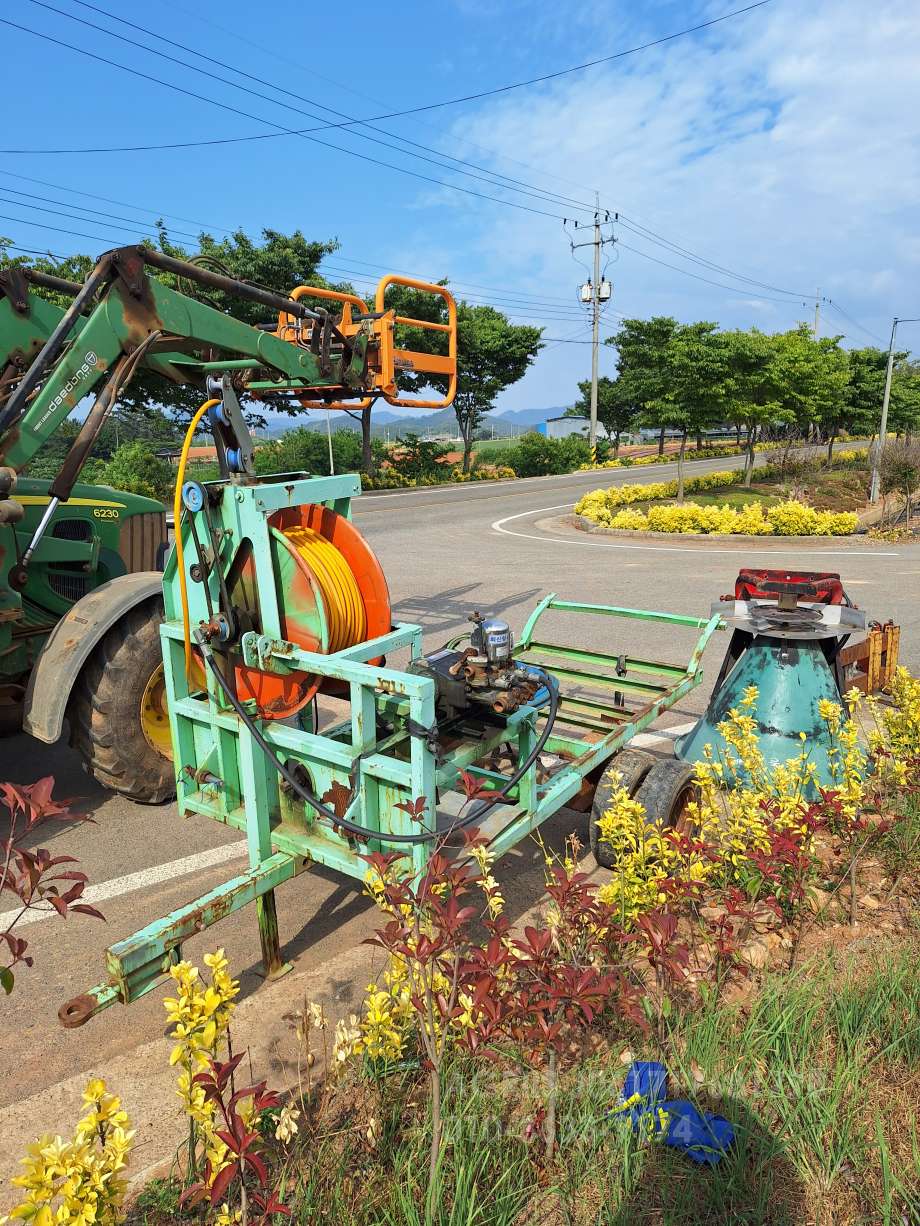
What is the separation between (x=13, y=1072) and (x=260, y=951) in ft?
3.25

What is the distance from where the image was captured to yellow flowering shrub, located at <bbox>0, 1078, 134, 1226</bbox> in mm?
1426

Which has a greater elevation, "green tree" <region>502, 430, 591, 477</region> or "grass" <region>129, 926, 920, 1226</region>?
"green tree" <region>502, 430, 591, 477</region>

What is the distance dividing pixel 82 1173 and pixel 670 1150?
151 centimetres

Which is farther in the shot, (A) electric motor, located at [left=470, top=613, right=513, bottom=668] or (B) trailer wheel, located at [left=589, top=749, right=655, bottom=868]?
(B) trailer wheel, located at [left=589, top=749, right=655, bottom=868]

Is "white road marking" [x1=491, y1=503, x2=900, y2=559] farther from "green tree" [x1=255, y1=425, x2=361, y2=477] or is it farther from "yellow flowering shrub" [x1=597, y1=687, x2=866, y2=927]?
"green tree" [x1=255, y1=425, x2=361, y2=477]

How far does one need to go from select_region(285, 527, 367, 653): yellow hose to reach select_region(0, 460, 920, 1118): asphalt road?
53.9 inches

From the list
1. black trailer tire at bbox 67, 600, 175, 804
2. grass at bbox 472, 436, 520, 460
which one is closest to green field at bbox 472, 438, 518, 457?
grass at bbox 472, 436, 520, 460

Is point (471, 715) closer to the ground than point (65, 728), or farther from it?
farther from it

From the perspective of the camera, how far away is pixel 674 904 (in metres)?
3.00

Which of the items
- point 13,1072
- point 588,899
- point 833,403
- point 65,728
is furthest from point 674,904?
Answer: point 833,403

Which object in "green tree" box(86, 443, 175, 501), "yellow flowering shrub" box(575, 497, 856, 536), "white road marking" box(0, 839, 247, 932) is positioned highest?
"green tree" box(86, 443, 175, 501)

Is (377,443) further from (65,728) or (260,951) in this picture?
(260,951)

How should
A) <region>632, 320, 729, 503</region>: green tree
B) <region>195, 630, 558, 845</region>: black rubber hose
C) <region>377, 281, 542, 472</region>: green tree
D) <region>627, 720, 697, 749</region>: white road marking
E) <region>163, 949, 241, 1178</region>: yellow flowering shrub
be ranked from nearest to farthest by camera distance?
<region>163, 949, 241, 1178</region>: yellow flowering shrub, <region>195, 630, 558, 845</region>: black rubber hose, <region>627, 720, 697, 749</region>: white road marking, <region>632, 320, 729, 503</region>: green tree, <region>377, 281, 542, 472</region>: green tree

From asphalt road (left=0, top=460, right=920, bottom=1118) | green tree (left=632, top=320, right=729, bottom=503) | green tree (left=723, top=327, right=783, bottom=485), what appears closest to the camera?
asphalt road (left=0, top=460, right=920, bottom=1118)
